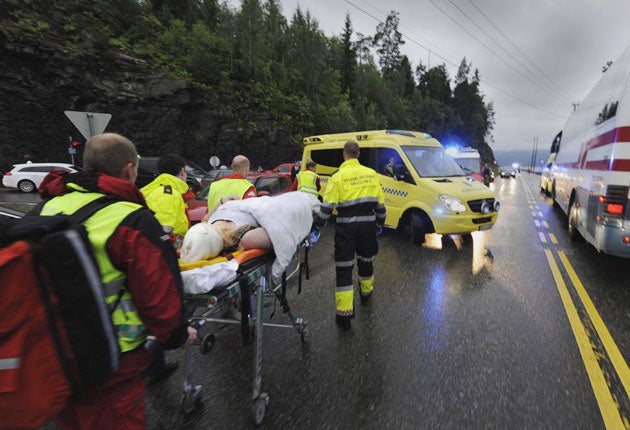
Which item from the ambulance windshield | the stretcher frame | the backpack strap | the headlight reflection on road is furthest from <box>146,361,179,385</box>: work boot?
the ambulance windshield

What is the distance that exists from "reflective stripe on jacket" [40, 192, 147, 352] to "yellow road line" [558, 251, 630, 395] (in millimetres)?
3614

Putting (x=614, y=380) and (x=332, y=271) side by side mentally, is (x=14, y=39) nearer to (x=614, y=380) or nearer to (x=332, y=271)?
(x=332, y=271)

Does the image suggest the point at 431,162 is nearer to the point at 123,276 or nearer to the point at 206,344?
the point at 206,344

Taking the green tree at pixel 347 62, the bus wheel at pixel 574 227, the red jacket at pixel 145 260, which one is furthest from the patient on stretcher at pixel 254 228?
the green tree at pixel 347 62

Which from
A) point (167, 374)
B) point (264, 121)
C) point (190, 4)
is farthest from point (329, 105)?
point (167, 374)

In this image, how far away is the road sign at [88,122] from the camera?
20.5 ft

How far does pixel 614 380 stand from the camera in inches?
111

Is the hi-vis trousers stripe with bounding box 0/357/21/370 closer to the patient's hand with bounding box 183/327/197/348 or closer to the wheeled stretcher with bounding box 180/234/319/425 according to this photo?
the patient's hand with bounding box 183/327/197/348

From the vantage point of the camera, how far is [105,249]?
55.7 inches

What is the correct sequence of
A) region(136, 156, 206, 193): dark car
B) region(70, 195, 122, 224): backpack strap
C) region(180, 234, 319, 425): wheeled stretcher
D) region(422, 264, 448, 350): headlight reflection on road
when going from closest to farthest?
region(70, 195, 122, 224): backpack strap < region(180, 234, 319, 425): wheeled stretcher < region(422, 264, 448, 350): headlight reflection on road < region(136, 156, 206, 193): dark car

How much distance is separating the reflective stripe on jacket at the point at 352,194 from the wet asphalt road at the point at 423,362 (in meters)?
1.22

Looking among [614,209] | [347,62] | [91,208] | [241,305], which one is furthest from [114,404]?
[347,62]

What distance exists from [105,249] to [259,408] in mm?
1640

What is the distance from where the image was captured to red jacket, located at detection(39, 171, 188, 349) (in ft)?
4.74
